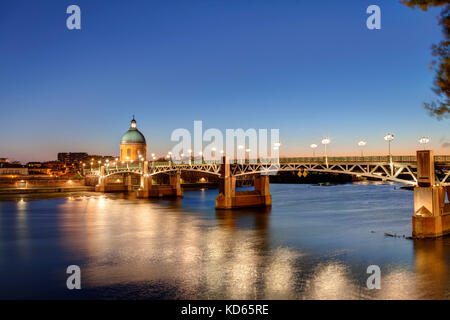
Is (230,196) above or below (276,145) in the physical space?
below

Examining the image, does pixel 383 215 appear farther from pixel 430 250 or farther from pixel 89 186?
pixel 89 186

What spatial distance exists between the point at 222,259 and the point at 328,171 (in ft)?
83.6

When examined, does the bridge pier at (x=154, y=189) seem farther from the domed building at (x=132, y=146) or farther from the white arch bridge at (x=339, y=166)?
the domed building at (x=132, y=146)

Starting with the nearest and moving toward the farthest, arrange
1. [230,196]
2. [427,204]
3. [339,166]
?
1. [427,204]
2. [339,166]
3. [230,196]

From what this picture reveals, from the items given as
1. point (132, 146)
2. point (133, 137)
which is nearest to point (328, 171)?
point (132, 146)

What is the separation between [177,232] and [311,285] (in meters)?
21.8

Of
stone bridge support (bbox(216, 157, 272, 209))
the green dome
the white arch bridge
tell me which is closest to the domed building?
the green dome

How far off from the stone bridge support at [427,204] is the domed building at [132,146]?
116 m

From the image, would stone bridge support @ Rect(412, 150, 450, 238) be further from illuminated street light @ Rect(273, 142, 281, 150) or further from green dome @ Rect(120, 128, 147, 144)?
green dome @ Rect(120, 128, 147, 144)

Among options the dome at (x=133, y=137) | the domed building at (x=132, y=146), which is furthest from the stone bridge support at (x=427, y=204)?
the dome at (x=133, y=137)

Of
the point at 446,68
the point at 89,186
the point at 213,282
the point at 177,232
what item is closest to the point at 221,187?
the point at 177,232

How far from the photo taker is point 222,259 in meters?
27.5

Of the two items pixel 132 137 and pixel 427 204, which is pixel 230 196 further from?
pixel 132 137

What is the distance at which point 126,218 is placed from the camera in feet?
173
